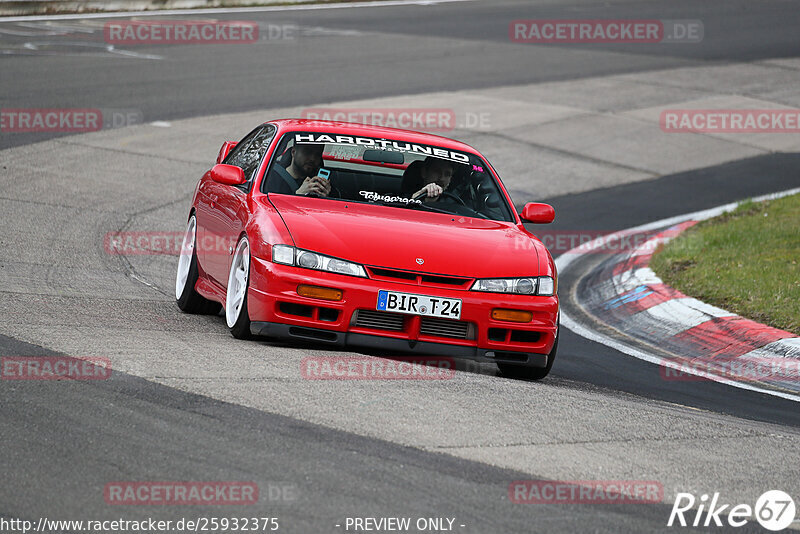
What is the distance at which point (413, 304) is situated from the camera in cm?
692

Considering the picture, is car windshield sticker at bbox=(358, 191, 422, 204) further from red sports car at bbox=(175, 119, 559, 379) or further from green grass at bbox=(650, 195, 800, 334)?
green grass at bbox=(650, 195, 800, 334)

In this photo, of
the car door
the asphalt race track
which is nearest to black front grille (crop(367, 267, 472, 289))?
the asphalt race track

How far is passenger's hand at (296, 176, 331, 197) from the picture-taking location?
7992 mm

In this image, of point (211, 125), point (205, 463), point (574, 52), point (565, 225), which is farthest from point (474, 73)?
point (205, 463)

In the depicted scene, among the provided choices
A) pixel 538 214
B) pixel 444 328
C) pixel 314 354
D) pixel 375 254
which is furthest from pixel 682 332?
pixel 314 354

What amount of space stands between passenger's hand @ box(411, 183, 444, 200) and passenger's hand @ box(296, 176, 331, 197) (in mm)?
622

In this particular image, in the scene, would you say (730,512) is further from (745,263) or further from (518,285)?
(745,263)

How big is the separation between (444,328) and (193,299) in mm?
2338

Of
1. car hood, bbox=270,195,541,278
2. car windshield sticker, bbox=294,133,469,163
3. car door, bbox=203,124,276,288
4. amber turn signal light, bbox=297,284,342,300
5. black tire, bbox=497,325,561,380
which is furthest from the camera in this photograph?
car windshield sticker, bbox=294,133,469,163

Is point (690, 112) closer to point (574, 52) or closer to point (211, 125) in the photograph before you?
point (574, 52)

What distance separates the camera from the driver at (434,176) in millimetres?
8227

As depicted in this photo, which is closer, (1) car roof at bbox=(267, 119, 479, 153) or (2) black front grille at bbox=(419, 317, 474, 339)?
(2) black front grille at bbox=(419, 317, 474, 339)

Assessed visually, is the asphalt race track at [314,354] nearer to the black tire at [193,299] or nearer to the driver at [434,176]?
the black tire at [193,299]

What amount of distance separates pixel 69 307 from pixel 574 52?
2165 centimetres
